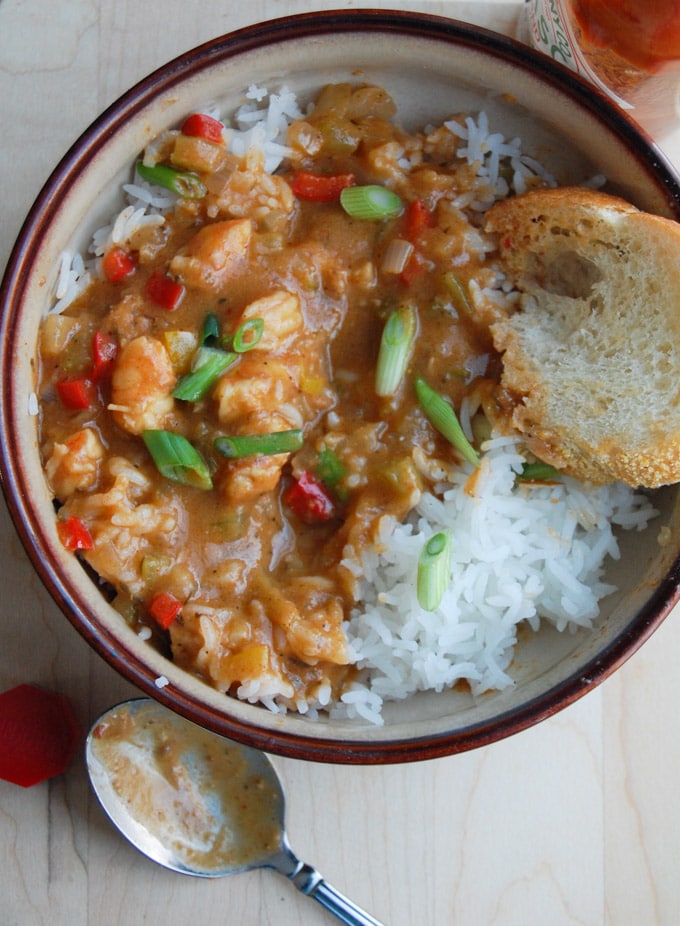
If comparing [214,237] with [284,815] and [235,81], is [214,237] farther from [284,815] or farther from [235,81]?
[284,815]

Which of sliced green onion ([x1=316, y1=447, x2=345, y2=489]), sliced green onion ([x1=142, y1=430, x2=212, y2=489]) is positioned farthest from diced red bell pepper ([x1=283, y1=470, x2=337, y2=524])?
sliced green onion ([x1=142, y1=430, x2=212, y2=489])

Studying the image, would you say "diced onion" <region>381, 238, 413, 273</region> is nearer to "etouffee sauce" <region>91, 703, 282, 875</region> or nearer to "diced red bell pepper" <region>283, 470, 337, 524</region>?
"diced red bell pepper" <region>283, 470, 337, 524</region>

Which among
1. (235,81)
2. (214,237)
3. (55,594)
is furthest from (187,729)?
(235,81)

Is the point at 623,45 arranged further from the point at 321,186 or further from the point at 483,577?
the point at 483,577

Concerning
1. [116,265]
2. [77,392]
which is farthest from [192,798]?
[116,265]

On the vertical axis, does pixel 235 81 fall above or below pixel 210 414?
above
